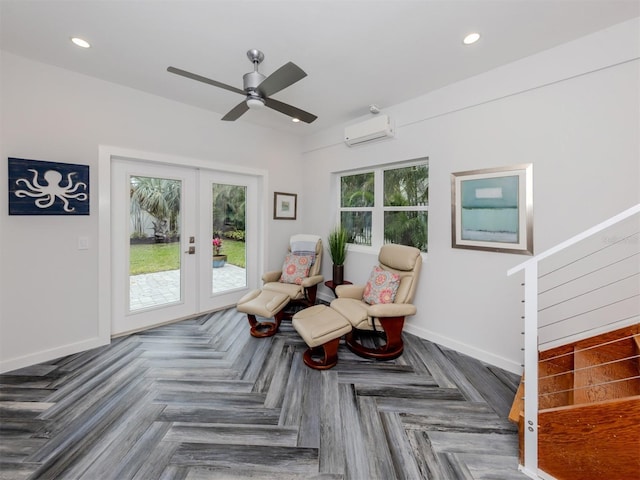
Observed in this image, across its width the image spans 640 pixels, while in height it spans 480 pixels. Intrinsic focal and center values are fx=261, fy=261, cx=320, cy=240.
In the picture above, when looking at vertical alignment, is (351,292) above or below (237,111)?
below

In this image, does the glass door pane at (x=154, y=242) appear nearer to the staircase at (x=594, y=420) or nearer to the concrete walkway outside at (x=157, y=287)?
the concrete walkway outside at (x=157, y=287)

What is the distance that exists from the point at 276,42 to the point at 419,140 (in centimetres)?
179

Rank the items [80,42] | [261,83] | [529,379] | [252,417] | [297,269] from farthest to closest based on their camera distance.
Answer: [297,269]
[80,42]
[261,83]
[252,417]
[529,379]

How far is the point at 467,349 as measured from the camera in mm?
2658

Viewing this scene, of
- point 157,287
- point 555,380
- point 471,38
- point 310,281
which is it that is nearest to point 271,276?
point 310,281

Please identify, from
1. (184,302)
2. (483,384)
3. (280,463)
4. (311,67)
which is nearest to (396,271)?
(483,384)

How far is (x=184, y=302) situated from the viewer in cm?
348

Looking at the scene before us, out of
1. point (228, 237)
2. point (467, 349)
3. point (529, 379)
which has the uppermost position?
point (228, 237)

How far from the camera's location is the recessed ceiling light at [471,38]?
1.98 m

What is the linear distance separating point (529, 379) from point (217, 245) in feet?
11.8

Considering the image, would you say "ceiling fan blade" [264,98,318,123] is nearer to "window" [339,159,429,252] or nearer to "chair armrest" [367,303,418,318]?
"window" [339,159,429,252]

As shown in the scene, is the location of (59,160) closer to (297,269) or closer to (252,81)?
(252,81)

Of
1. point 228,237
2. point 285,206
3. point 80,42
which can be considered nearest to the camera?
point 80,42

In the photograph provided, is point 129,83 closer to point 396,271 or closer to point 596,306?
point 396,271
